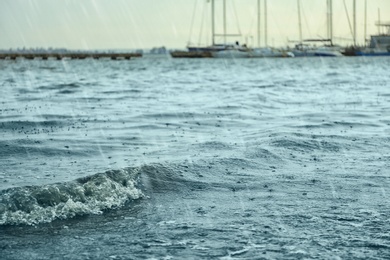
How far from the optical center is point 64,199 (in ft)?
25.9

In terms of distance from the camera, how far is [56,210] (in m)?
7.42

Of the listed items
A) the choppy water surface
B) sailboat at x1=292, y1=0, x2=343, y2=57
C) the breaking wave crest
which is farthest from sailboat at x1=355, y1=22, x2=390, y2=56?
the breaking wave crest

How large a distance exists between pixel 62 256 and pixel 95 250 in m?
0.36

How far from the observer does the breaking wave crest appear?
723 cm

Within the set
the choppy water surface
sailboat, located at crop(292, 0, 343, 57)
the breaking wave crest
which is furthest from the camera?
sailboat, located at crop(292, 0, 343, 57)

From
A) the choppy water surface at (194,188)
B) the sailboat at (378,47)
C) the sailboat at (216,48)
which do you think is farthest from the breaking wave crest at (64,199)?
the sailboat at (378,47)

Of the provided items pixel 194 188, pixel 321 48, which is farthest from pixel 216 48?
pixel 194 188

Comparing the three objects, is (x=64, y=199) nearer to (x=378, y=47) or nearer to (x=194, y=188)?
(x=194, y=188)

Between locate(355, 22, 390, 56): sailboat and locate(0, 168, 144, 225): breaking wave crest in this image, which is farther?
locate(355, 22, 390, 56): sailboat

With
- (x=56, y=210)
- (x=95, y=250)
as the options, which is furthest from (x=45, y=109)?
(x=95, y=250)

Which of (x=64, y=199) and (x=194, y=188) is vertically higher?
(x=64, y=199)

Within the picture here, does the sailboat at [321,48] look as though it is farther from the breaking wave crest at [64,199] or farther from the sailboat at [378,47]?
the breaking wave crest at [64,199]

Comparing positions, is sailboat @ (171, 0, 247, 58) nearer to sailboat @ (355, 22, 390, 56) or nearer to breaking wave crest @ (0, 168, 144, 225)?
sailboat @ (355, 22, 390, 56)

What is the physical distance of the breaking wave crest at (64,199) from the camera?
23.7ft
